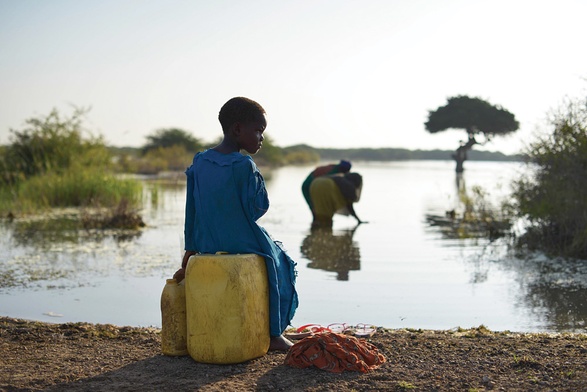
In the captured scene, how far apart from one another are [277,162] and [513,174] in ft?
148

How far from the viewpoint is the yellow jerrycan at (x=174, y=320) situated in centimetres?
457

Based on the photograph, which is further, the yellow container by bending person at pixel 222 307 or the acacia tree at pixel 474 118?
the acacia tree at pixel 474 118

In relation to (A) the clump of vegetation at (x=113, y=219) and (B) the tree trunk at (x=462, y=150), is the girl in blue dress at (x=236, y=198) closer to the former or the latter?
(A) the clump of vegetation at (x=113, y=219)

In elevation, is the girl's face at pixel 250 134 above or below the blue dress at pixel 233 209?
above

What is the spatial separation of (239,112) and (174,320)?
140 centimetres

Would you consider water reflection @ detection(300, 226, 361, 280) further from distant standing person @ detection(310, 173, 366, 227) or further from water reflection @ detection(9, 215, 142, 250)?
water reflection @ detection(9, 215, 142, 250)

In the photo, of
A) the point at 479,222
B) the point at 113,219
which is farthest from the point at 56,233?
the point at 479,222

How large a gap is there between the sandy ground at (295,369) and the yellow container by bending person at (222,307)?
4.3 inches

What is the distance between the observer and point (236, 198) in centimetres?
448

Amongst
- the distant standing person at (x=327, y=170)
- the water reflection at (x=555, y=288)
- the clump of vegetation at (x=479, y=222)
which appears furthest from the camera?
the distant standing person at (x=327, y=170)

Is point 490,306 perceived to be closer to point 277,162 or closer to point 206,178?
point 206,178

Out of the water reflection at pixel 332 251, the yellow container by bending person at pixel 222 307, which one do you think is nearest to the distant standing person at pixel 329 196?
the water reflection at pixel 332 251

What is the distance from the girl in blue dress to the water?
1.55 m

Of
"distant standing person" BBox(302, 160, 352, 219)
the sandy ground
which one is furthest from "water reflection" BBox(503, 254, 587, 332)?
"distant standing person" BBox(302, 160, 352, 219)
